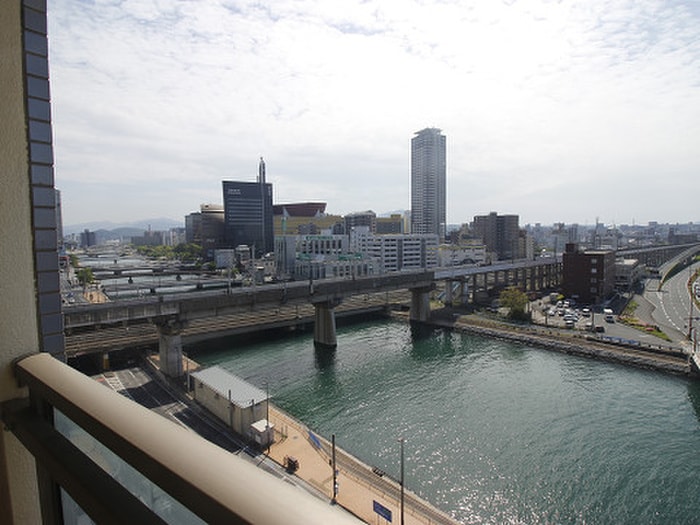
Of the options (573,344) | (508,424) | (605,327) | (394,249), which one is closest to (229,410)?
(508,424)

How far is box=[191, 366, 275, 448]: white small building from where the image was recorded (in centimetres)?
1196

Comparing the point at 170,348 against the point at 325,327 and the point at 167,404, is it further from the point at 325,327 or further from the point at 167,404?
the point at 325,327

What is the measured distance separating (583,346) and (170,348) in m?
→ 21.1

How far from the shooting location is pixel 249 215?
79.6 metres

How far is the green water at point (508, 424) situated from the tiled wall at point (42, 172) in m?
10.3

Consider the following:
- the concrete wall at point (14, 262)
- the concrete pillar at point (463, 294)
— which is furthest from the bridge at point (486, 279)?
the concrete wall at point (14, 262)

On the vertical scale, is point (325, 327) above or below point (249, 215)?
below

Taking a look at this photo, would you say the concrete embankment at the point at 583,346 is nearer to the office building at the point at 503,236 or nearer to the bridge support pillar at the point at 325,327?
the bridge support pillar at the point at 325,327

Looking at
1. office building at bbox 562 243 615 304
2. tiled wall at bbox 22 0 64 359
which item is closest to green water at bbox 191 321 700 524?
tiled wall at bbox 22 0 64 359

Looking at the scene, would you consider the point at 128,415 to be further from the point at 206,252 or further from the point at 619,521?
the point at 206,252

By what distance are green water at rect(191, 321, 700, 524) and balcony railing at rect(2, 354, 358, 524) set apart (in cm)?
1039

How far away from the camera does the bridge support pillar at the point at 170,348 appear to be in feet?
58.9

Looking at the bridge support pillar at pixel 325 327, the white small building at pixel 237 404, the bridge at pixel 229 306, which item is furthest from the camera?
the bridge support pillar at pixel 325 327

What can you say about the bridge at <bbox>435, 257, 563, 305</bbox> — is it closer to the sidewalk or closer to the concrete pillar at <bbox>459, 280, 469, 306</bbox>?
the concrete pillar at <bbox>459, 280, 469, 306</bbox>
